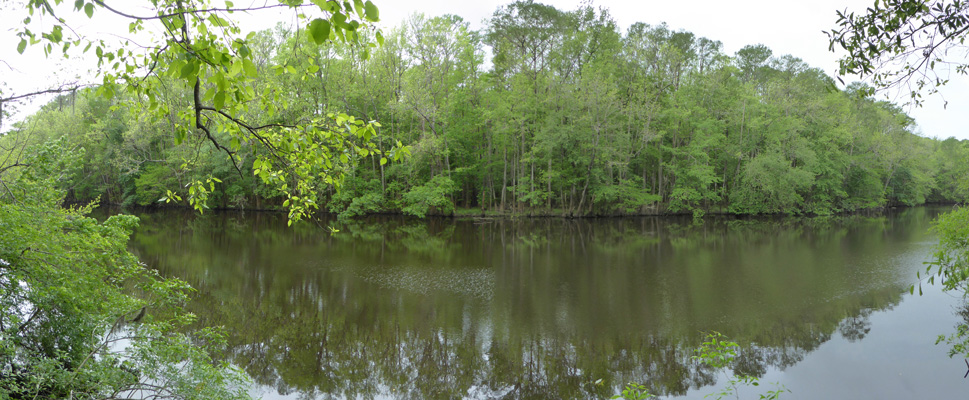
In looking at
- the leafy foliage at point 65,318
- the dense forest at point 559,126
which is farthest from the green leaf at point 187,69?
the dense forest at point 559,126

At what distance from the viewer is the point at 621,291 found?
1353 cm

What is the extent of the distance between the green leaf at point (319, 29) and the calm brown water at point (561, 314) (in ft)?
22.2

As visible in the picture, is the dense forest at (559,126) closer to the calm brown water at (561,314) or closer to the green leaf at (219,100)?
the calm brown water at (561,314)

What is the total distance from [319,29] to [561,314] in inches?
413

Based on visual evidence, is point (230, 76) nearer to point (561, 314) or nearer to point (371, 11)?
point (371, 11)

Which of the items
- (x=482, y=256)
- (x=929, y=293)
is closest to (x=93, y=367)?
(x=482, y=256)

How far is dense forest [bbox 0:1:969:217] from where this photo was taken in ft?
103

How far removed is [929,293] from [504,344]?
1264 cm

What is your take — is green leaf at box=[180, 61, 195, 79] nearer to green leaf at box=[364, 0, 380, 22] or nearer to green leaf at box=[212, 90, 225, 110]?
green leaf at box=[212, 90, 225, 110]

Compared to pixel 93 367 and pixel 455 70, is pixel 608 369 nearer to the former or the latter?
pixel 93 367

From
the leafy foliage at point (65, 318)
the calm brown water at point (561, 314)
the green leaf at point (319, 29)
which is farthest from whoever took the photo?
the calm brown water at point (561, 314)

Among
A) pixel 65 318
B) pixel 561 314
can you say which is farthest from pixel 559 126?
pixel 65 318

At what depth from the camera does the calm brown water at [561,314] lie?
8180mm

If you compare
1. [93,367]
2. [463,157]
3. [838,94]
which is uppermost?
[838,94]
